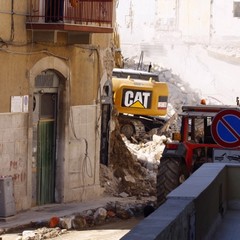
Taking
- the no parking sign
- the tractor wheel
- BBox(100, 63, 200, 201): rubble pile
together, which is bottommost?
BBox(100, 63, 200, 201): rubble pile

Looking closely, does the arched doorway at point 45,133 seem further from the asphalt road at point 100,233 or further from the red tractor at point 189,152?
the red tractor at point 189,152

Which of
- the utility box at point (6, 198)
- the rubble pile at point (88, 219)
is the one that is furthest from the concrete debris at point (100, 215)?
the utility box at point (6, 198)

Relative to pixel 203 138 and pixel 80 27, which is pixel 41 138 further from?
pixel 203 138

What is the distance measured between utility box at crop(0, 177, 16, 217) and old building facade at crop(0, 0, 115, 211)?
18.6 inches

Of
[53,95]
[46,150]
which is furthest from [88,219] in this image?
[53,95]

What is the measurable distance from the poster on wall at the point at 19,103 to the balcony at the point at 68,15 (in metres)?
1.47

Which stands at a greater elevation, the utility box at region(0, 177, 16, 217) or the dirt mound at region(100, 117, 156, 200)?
the utility box at region(0, 177, 16, 217)

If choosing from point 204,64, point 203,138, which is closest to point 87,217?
point 203,138

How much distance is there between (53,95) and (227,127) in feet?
27.6

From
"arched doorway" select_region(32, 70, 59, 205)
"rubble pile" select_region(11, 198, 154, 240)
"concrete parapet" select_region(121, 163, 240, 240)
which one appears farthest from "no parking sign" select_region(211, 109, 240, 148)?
"arched doorway" select_region(32, 70, 59, 205)

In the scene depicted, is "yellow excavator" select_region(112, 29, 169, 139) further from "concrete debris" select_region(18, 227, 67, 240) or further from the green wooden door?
"concrete debris" select_region(18, 227, 67, 240)

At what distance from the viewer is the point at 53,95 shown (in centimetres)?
2089

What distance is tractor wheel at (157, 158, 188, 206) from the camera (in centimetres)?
1723

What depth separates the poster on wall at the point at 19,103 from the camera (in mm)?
19125
